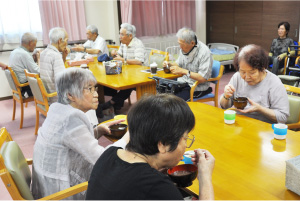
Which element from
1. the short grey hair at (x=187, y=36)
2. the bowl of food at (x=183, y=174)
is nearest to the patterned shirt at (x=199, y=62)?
the short grey hair at (x=187, y=36)

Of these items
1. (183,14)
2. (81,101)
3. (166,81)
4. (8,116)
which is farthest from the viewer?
(183,14)

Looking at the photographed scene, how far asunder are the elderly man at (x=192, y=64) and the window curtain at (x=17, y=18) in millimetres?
3132

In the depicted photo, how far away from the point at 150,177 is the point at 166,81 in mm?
1813

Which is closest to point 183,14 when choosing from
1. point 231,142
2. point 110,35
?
point 110,35

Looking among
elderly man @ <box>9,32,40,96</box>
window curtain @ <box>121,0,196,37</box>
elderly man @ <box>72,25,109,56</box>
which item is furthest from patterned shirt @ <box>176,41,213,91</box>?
window curtain @ <box>121,0,196,37</box>

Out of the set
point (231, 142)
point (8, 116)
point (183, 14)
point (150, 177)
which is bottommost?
point (8, 116)

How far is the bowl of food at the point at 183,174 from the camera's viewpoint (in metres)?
1.22

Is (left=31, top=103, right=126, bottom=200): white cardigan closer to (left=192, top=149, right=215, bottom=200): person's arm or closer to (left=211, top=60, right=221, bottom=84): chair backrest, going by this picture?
(left=192, top=149, right=215, bottom=200): person's arm

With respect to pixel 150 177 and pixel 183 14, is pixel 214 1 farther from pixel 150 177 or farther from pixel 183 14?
pixel 150 177

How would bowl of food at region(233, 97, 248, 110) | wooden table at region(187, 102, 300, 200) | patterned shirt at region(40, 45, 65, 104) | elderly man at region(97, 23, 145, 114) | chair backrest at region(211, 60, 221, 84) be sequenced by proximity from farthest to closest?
elderly man at region(97, 23, 145, 114) → chair backrest at region(211, 60, 221, 84) → patterned shirt at region(40, 45, 65, 104) → bowl of food at region(233, 97, 248, 110) → wooden table at region(187, 102, 300, 200)

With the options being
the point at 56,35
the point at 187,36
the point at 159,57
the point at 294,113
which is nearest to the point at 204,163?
the point at 294,113

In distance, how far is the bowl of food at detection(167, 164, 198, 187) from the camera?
4.01ft

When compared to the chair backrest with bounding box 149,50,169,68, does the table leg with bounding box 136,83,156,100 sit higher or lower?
lower

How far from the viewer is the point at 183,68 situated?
3.64 m
